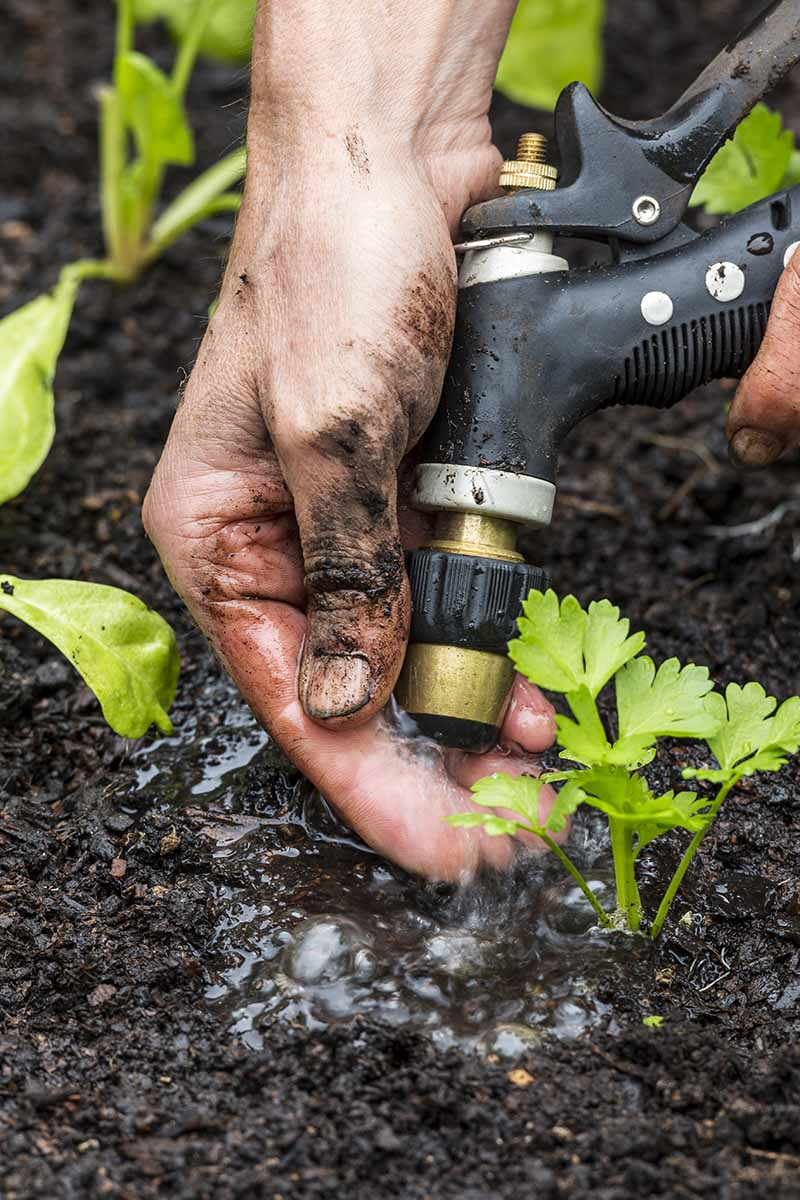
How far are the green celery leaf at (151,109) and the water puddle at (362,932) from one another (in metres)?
1.65

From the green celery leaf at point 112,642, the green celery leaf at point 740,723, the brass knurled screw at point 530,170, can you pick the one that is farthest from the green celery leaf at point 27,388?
the green celery leaf at point 740,723

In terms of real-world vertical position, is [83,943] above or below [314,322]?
below

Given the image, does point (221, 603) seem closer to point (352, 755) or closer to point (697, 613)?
point (352, 755)

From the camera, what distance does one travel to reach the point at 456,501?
1.70 meters

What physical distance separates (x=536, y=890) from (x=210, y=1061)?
0.50 m

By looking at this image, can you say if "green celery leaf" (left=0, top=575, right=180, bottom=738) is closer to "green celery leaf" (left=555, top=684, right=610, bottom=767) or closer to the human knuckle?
the human knuckle

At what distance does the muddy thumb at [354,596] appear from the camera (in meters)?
1.64

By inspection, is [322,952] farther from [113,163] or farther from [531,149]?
[113,163]

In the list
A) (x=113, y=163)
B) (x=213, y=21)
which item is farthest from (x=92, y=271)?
(x=213, y=21)

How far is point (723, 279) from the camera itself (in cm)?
177

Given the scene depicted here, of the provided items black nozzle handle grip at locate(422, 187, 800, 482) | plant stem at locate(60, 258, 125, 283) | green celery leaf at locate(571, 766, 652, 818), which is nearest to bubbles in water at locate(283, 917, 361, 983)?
green celery leaf at locate(571, 766, 652, 818)

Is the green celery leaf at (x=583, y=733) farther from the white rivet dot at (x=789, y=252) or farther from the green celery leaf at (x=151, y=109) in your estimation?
the green celery leaf at (x=151, y=109)

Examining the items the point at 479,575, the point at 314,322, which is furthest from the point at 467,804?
the point at 314,322

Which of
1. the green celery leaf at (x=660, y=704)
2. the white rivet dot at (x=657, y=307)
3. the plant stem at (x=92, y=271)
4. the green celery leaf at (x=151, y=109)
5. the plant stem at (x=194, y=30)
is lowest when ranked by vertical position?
the green celery leaf at (x=660, y=704)
